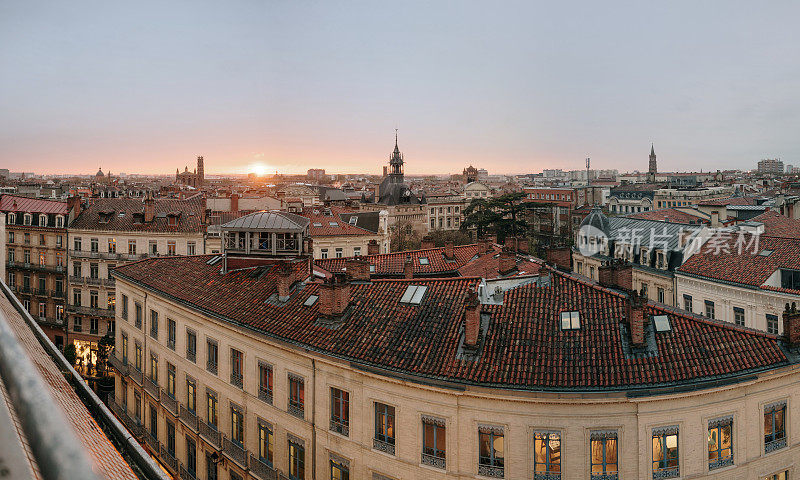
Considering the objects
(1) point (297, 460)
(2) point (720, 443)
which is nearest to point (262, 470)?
(1) point (297, 460)

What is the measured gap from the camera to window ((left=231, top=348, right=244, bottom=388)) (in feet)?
76.3

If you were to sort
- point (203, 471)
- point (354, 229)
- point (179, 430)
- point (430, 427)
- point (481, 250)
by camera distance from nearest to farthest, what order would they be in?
point (430, 427), point (203, 471), point (179, 430), point (481, 250), point (354, 229)

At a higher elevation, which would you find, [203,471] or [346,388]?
[346,388]

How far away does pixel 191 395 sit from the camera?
26.3m

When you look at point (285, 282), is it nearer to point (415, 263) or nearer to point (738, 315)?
point (415, 263)

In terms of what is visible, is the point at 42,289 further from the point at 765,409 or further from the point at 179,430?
the point at 765,409

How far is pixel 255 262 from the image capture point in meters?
29.7

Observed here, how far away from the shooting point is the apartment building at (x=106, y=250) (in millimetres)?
49500

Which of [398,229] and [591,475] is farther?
[398,229]

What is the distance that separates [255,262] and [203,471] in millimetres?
10075

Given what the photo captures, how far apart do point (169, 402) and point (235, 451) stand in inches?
258

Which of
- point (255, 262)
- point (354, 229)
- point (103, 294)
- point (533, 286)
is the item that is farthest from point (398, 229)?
point (533, 286)

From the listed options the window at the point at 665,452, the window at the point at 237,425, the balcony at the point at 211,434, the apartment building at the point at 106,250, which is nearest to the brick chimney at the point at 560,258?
Result: the window at the point at 665,452

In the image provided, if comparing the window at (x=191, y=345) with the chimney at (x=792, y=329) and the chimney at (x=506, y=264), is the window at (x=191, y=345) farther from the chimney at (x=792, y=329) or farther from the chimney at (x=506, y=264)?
the chimney at (x=792, y=329)
